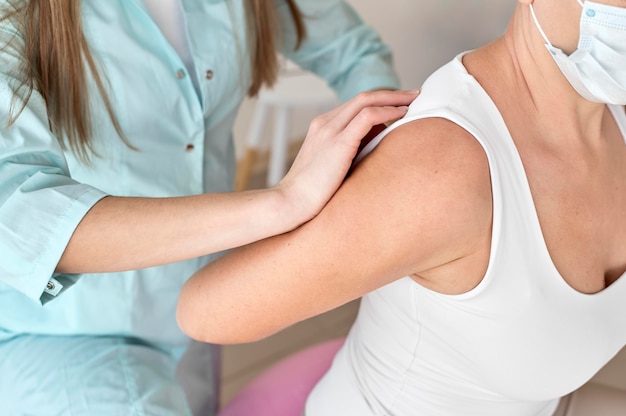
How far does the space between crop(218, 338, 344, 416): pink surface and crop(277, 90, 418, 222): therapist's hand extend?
0.49m

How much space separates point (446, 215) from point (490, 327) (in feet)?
0.62

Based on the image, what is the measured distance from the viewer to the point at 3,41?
1.12m

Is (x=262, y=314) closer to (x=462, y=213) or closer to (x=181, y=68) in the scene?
(x=462, y=213)

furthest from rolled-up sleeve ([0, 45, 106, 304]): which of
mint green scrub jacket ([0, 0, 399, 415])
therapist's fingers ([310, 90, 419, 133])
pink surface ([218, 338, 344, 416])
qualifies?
pink surface ([218, 338, 344, 416])

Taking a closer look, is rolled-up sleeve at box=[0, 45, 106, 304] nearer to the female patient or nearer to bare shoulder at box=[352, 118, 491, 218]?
the female patient

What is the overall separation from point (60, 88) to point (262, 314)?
1.48ft

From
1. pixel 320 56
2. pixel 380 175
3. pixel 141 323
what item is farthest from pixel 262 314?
pixel 320 56

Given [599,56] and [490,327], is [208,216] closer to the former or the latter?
[490,327]

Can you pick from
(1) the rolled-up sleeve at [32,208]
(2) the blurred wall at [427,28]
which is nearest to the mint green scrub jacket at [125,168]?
(1) the rolled-up sleeve at [32,208]

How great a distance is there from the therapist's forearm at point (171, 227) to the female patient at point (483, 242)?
5cm

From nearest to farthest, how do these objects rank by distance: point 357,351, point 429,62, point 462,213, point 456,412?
point 462,213, point 456,412, point 357,351, point 429,62

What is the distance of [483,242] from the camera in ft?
3.30

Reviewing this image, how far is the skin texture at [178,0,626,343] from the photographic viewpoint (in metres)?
0.98

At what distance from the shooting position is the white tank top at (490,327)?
1.02 m
